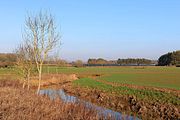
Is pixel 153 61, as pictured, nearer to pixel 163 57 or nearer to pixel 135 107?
pixel 163 57

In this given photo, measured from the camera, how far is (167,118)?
18.3 meters

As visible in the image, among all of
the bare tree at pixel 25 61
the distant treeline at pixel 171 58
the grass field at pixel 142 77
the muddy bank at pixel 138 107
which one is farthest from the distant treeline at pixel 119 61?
the muddy bank at pixel 138 107

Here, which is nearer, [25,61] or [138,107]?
[138,107]

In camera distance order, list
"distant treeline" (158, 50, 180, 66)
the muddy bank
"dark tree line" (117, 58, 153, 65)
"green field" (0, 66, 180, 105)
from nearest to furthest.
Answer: the muddy bank
"green field" (0, 66, 180, 105)
"distant treeline" (158, 50, 180, 66)
"dark tree line" (117, 58, 153, 65)

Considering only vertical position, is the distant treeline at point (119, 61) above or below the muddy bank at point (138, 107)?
above

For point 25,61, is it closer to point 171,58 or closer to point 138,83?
point 138,83

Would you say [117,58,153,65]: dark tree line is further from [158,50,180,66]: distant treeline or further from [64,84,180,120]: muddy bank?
[64,84,180,120]: muddy bank

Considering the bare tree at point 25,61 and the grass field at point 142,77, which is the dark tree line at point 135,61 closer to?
the grass field at point 142,77

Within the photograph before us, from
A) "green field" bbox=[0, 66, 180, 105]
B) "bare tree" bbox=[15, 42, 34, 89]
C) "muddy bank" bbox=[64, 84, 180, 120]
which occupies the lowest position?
"muddy bank" bbox=[64, 84, 180, 120]

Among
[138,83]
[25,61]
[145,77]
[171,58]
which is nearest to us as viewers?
[25,61]

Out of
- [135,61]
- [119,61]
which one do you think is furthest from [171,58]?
[119,61]

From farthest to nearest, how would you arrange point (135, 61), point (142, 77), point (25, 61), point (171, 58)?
point (135, 61)
point (171, 58)
point (142, 77)
point (25, 61)

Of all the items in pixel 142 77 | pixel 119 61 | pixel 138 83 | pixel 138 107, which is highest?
pixel 119 61

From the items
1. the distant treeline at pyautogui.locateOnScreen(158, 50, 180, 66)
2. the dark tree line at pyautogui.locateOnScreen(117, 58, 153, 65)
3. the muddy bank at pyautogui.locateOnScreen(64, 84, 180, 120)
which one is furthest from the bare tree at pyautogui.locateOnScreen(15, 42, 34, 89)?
the dark tree line at pyautogui.locateOnScreen(117, 58, 153, 65)
